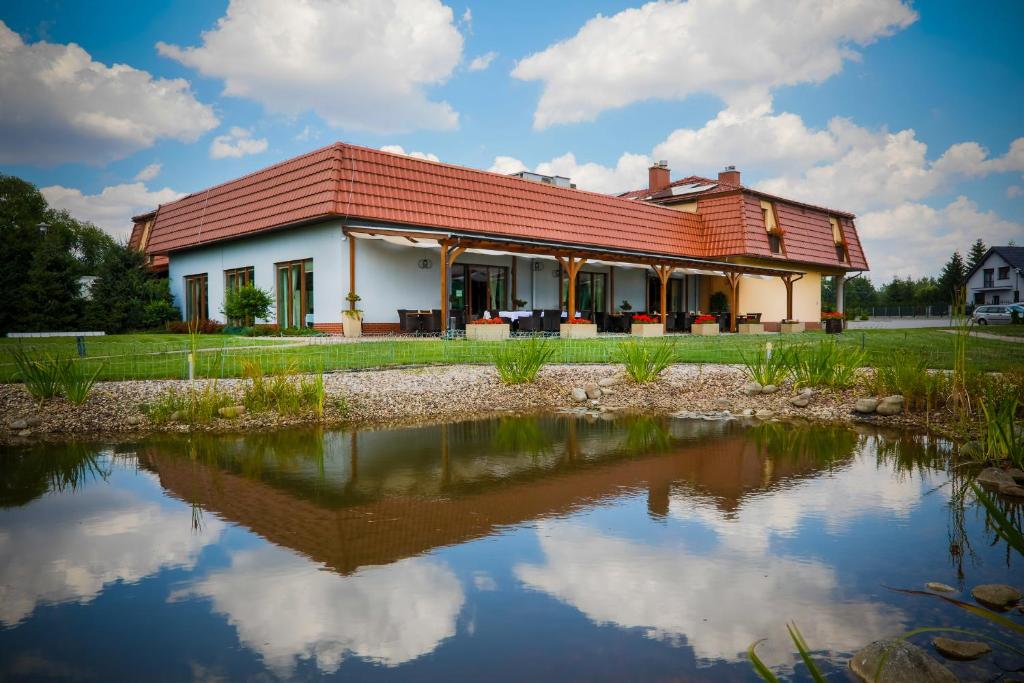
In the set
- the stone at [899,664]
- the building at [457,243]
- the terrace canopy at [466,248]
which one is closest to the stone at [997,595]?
the stone at [899,664]

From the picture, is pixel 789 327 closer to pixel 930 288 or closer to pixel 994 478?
pixel 994 478

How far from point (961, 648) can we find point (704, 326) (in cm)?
2029

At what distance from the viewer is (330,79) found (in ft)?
60.7

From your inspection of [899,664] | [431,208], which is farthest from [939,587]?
[431,208]

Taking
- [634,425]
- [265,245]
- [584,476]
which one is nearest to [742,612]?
[584,476]

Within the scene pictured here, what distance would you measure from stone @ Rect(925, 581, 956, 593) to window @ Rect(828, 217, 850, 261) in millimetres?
33224

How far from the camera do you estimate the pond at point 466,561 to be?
2.38 meters

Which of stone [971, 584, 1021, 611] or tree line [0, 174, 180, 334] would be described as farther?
tree line [0, 174, 180, 334]

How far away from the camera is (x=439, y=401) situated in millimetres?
8008

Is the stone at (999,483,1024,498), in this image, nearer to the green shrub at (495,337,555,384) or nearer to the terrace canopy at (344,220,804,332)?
the green shrub at (495,337,555,384)

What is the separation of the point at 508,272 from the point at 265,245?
7928 millimetres

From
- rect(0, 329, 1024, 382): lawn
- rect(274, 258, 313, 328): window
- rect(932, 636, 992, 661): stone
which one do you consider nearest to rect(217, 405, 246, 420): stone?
rect(0, 329, 1024, 382): lawn

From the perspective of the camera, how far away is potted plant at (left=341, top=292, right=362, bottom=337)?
16875 mm

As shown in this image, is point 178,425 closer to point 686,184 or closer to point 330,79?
point 330,79
